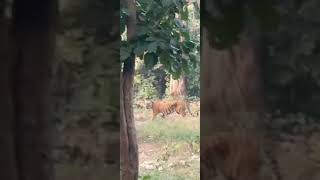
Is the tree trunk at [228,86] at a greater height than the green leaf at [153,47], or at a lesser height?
lesser

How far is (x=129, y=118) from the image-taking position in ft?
6.10

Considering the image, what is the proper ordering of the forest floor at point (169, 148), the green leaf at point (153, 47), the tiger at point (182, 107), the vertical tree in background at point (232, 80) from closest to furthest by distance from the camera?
the vertical tree in background at point (232, 80) → the green leaf at point (153, 47) → the forest floor at point (169, 148) → the tiger at point (182, 107)

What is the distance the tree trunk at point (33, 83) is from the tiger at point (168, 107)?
110 inches

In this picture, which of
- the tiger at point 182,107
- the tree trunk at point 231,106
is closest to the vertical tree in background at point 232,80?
the tree trunk at point 231,106

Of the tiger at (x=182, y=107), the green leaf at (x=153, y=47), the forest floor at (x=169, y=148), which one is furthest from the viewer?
the tiger at (x=182, y=107)

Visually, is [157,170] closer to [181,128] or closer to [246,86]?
[181,128]

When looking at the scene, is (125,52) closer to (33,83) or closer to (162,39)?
(162,39)

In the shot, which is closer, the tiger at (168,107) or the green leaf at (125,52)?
the green leaf at (125,52)

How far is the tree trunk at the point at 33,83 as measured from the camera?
0.72 metres

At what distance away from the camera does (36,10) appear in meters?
0.72

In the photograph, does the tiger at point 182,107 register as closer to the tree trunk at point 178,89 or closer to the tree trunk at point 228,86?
the tree trunk at point 178,89

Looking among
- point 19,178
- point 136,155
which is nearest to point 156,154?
point 136,155

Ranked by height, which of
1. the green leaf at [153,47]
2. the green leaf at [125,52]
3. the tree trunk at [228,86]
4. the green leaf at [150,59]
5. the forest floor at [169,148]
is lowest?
the forest floor at [169,148]

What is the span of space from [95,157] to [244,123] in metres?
0.20
